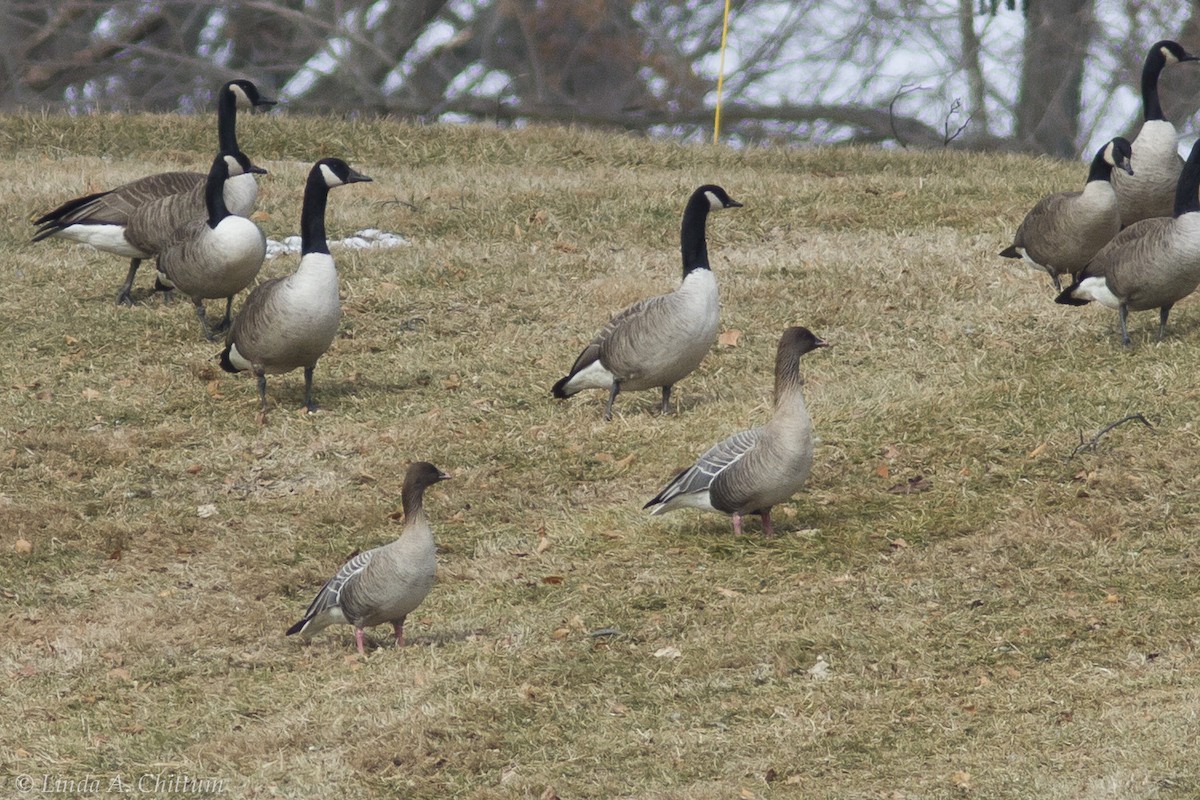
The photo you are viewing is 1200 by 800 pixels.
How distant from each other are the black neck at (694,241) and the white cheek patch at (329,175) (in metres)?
2.79

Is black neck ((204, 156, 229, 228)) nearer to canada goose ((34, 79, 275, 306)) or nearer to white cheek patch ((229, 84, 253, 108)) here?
canada goose ((34, 79, 275, 306))

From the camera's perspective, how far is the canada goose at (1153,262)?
436 inches

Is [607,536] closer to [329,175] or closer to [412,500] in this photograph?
[412,500]

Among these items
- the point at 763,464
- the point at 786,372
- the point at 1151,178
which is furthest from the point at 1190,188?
the point at 763,464

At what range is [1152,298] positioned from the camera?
37.4 feet

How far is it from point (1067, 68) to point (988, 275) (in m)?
19.6

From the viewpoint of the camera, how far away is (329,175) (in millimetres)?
11797

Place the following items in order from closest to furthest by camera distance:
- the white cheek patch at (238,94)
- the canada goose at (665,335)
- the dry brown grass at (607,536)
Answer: the dry brown grass at (607,536) → the canada goose at (665,335) → the white cheek patch at (238,94)

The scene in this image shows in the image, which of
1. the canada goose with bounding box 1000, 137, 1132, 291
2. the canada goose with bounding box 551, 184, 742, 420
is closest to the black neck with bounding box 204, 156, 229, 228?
the canada goose with bounding box 551, 184, 742, 420

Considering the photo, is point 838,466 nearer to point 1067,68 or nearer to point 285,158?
point 285,158

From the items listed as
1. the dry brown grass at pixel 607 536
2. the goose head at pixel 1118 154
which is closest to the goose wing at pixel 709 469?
the dry brown grass at pixel 607 536

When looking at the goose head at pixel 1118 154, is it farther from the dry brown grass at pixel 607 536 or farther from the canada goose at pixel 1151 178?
the dry brown grass at pixel 607 536

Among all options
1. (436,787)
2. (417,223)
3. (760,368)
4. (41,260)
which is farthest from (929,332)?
(41,260)

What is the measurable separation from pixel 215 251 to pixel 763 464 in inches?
240
